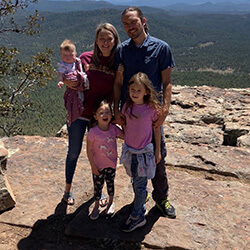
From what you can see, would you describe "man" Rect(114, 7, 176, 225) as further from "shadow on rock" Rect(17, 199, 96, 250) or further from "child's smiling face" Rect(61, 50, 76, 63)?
"shadow on rock" Rect(17, 199, 96, 250)

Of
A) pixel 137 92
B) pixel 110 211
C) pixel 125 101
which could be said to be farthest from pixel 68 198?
pixel 137 92

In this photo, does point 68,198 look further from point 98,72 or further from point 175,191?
point 98,72

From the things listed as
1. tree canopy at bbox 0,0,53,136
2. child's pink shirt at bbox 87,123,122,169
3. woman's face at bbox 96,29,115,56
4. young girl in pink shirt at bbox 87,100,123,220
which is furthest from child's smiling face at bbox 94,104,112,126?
tree canopy at bbox 0,0,53,136

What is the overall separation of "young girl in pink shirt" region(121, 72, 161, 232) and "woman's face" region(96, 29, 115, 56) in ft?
1.60

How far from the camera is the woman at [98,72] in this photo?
3221 millimetres

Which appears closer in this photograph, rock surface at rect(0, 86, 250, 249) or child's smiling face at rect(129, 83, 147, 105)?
child's smiling face at rect(129, 83, 147, 105)

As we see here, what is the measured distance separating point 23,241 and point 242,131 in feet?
15.7

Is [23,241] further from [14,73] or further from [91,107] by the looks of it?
[14,73]

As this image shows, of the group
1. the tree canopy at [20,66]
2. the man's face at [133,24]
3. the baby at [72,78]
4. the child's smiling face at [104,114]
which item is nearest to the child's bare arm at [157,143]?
the child's smiling face at [104,114]

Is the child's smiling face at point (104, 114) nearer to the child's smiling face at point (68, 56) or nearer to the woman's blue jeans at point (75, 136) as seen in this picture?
the woman's blue jeans at point (75, 136)

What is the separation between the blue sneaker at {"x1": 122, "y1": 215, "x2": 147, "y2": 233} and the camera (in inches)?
133

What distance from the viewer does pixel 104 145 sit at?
3342 mm

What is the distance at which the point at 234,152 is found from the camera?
5.32 metres

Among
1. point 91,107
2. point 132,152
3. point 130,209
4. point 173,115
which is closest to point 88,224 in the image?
point 130,209
